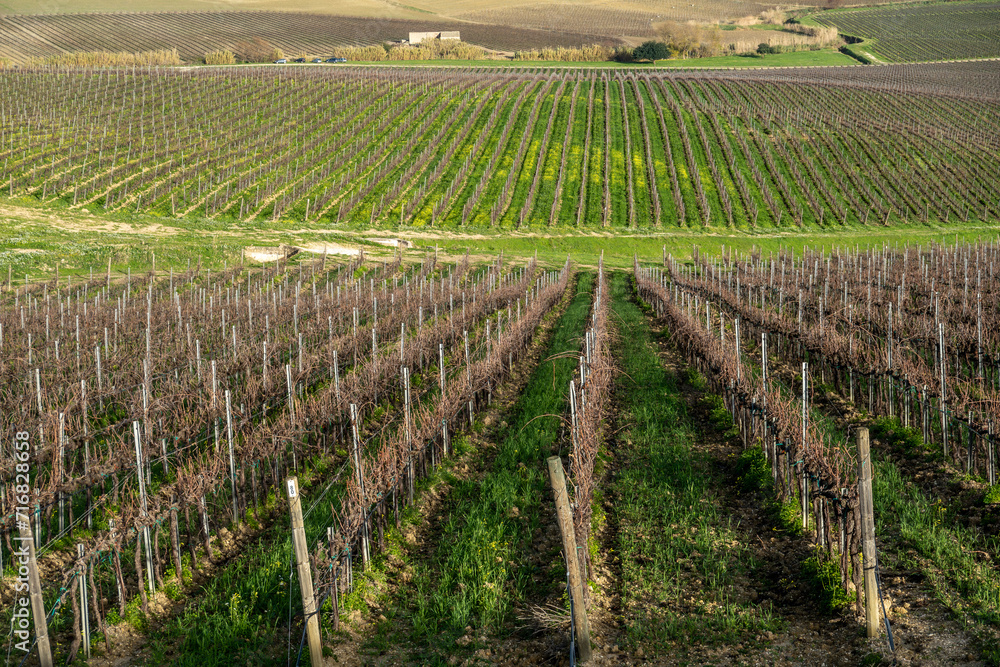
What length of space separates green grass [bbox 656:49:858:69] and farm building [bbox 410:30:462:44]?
33322mm

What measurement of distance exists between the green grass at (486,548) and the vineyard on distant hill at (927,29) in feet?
368

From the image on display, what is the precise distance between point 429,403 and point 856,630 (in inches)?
349

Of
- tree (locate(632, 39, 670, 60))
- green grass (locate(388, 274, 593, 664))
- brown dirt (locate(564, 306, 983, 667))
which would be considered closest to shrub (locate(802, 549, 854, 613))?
brown dirt (locate(564, 306, 983, 667))

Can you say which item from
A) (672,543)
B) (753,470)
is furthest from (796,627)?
(753,470)

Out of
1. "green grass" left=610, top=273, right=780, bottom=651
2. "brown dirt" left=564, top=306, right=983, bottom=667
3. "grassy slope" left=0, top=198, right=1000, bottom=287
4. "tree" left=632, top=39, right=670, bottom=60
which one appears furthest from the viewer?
"tree" left=632, top=39, right=670, bottom=60

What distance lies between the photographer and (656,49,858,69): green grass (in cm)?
9888

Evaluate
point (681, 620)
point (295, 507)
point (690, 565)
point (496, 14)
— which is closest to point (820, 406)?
point (690, 565)

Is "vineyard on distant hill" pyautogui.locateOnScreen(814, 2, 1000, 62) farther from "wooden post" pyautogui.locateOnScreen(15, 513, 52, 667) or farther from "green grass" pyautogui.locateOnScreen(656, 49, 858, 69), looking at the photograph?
"wooden post" pyautogui.locateOnScreen(15, 513, 52, 667)

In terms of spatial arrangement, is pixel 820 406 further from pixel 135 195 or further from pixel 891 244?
pixel 135 195

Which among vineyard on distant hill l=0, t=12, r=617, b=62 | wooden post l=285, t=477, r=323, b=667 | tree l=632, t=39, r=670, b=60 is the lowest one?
wooden post l=285, t=477, r=323, b=667

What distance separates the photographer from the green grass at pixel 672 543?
23.6 ft

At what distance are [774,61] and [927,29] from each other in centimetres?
3451

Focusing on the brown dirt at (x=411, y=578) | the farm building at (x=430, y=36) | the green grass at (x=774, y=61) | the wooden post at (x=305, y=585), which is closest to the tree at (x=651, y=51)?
the green grass at (x=774, y=61)

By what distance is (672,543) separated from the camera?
869 centimetres
